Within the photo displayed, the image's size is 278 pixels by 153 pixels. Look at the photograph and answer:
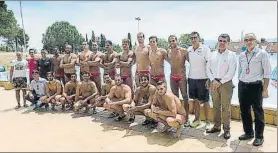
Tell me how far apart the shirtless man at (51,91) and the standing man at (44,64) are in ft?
1.57

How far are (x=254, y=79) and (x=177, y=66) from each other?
4.57 feet

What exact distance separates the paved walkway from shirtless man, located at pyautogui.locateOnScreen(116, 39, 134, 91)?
90 centimetres

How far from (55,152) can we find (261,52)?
125 inches

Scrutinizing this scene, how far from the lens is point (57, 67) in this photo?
664cm

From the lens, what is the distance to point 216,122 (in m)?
4.30

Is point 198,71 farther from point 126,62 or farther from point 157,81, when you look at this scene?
point 126,62

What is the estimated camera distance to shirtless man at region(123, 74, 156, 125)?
462 centimetres

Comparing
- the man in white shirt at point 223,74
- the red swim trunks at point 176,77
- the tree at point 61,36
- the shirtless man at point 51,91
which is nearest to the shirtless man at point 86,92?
the shirtless man at point 51,91

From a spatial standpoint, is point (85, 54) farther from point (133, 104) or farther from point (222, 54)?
point (222, 54)

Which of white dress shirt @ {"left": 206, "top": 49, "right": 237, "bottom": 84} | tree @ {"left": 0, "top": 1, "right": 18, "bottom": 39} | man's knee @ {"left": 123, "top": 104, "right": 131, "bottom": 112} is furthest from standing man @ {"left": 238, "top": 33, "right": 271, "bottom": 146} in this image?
tree @ {"left": 0, "top": 1, "right": 18, "bottom": 39}

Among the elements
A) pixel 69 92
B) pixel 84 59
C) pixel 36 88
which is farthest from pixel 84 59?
pixel 36 88

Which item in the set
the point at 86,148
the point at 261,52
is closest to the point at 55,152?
the point at 86,148

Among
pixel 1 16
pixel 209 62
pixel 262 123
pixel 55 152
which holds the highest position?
pixel 1 16

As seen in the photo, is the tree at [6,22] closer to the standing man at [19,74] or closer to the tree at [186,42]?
the tree at [186,42]
